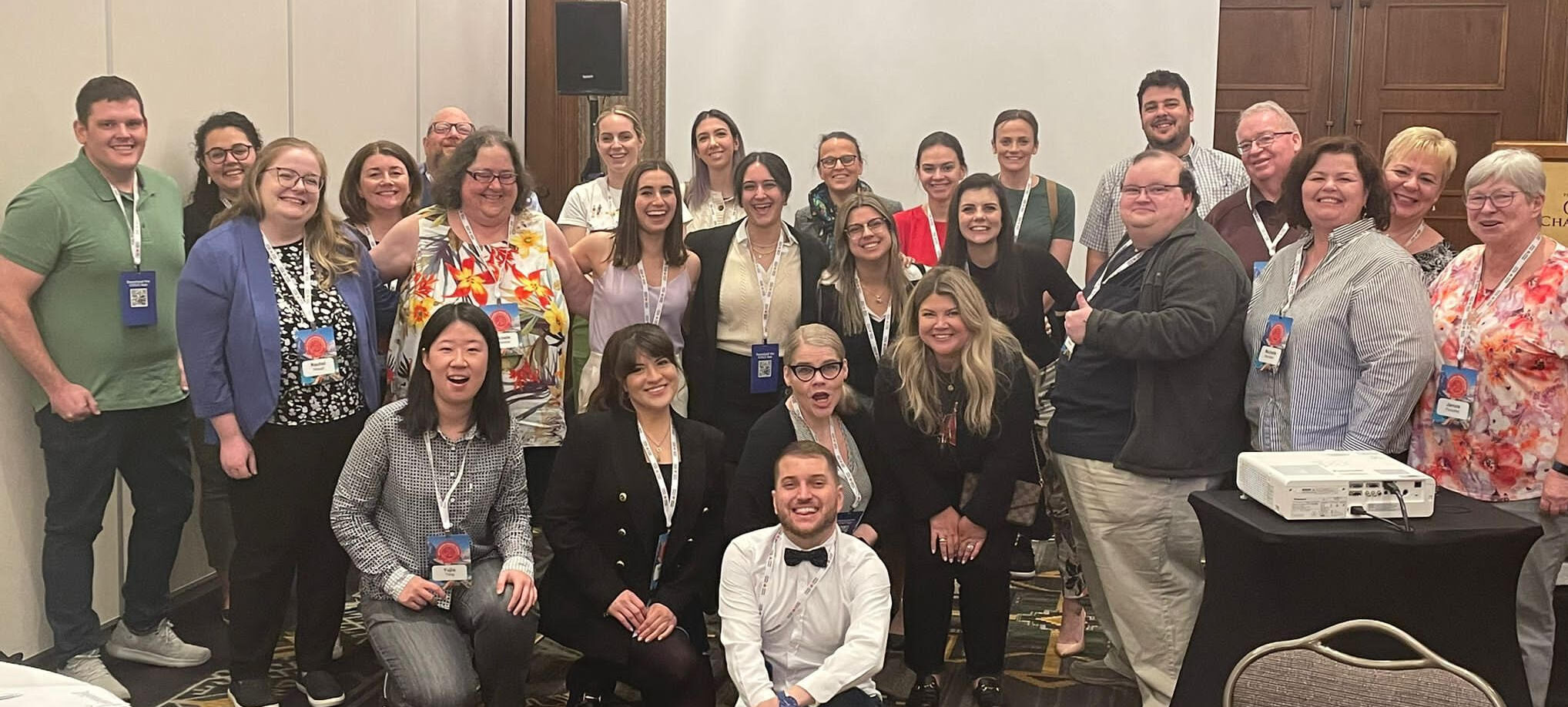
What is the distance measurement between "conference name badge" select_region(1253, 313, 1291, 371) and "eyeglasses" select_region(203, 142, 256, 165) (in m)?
2.94

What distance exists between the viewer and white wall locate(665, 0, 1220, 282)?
6359 millimetres

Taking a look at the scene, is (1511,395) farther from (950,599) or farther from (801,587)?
(801,587)

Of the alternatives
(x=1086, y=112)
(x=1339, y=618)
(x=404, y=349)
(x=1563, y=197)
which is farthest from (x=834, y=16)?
(x=1339, y=618)

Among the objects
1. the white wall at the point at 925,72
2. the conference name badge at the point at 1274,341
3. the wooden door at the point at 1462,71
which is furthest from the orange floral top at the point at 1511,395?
the wooden door at the point at 1462,71

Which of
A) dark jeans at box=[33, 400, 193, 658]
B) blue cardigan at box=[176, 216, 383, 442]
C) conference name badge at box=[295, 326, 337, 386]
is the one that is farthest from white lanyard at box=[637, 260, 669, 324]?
dark jeans at box=[33, 400, 193, 658]

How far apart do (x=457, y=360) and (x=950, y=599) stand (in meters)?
1.40

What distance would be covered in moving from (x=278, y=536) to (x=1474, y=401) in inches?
114

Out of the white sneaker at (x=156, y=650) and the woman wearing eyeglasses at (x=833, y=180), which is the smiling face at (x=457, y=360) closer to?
the white sneaker at (x=156, y=650)

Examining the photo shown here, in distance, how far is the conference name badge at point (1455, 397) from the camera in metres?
3.03

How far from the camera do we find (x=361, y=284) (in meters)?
3.35

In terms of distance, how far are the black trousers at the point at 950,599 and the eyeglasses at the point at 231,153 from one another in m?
2.28

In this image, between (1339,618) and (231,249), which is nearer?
(1339,618)

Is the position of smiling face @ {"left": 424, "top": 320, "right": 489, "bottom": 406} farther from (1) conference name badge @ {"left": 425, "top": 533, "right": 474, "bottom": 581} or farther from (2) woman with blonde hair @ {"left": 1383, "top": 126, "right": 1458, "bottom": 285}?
(2) woman with blonde hair @ {"left": 1383, "top": 126, "right": 1458, "bottom": 285}

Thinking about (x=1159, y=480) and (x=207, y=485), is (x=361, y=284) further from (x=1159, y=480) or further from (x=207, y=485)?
(x=1159, y=480)
